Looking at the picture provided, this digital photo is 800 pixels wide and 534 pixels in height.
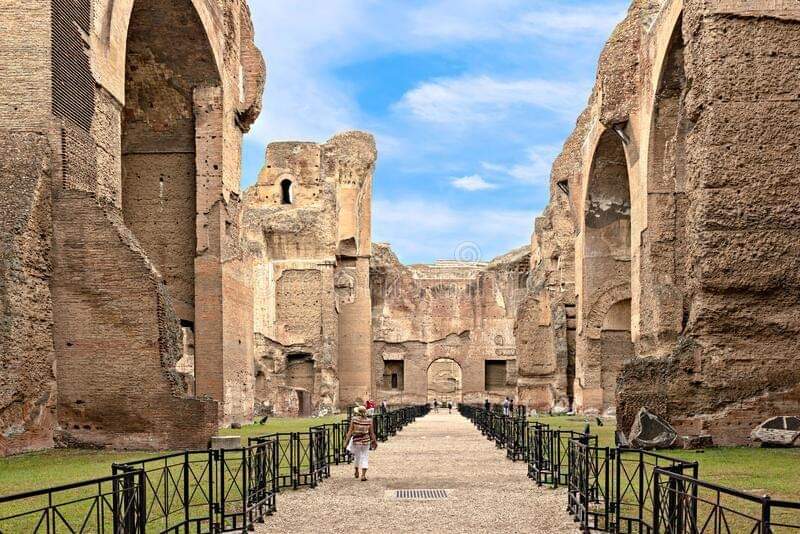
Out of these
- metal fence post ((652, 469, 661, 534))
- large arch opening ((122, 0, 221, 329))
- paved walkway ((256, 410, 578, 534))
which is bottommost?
paved walkway ((256, 410, 578, 534))

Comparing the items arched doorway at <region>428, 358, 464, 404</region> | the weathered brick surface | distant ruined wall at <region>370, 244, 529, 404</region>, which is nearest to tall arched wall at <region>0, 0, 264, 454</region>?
the weathered brick surface

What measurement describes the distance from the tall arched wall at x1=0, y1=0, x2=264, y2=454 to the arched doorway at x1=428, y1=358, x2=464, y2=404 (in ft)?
120

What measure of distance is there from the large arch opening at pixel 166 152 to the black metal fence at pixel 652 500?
915cm

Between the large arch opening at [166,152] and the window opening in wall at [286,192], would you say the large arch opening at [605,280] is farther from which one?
the window opening in wall at [286,192]

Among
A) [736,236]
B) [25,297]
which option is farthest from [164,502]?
[736,236]

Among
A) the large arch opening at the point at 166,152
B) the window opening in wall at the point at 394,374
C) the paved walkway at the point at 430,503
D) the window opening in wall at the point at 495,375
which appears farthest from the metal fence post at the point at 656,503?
the window opening in wall at the point at 495,375

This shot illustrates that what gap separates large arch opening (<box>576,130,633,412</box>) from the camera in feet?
79.6

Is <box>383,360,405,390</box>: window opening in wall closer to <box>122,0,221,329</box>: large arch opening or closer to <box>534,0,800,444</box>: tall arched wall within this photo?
<box>122,0,221,329</box>: large arch opening

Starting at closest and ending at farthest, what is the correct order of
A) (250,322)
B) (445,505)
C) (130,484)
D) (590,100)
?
(130,484) < (445,505) < (250,322) < (590,100)

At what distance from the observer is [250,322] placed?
2127cm

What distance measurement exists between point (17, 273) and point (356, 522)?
20.7ft

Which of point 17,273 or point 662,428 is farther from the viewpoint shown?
point 662,428

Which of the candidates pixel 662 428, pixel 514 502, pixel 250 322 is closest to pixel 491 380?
pixel 250 322

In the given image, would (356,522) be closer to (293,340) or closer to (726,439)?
(726,439)
